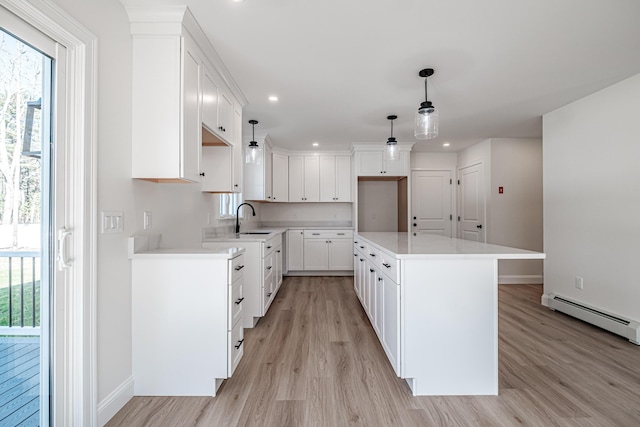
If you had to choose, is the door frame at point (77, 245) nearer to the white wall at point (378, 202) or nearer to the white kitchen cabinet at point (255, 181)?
the white kitchen cabinet at point (255, 181)

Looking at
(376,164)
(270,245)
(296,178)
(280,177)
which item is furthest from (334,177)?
(270,245)

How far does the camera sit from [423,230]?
5617 millimetres

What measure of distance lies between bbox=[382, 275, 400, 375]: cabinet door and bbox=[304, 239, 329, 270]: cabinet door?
9.79ft

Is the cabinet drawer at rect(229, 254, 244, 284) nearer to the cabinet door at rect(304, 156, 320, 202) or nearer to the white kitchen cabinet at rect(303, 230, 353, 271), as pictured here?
the white kitchen cabinet at rect(303, 230, 353, 271)

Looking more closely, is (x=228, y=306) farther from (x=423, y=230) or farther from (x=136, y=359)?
(x=423, y=230)

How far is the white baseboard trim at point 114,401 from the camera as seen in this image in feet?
5.06

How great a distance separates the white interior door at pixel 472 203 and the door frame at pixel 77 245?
5.07 m

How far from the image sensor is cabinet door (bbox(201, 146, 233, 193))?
9.30 feet

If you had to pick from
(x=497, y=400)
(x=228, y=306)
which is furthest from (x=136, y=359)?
(x=497, y=400)

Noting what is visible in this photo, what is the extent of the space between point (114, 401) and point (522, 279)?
5.37 metres

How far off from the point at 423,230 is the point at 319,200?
2128 mm

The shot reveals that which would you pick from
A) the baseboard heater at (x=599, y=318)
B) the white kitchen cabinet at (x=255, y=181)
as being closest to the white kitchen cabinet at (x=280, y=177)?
the white kitchen cabinet at (x=255, y=181)

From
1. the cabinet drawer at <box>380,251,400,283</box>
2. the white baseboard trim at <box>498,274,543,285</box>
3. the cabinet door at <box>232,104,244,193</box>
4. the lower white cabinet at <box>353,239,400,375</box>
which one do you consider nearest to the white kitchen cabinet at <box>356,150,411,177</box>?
the lower white cabinet at <box>353,239,400,375</box>

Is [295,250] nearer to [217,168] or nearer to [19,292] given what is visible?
[217,168]
